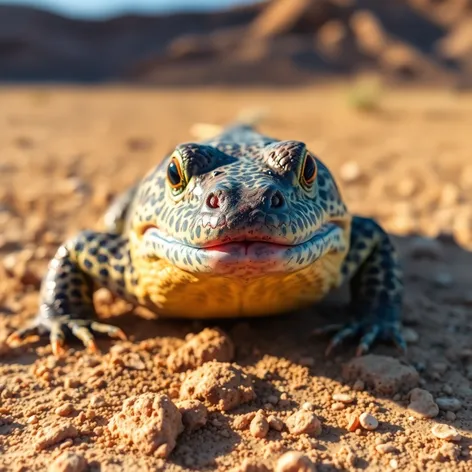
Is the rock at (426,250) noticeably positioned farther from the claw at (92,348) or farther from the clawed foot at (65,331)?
the claw at (92,348)

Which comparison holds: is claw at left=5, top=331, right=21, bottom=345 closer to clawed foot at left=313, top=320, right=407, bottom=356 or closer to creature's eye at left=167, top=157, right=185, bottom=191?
creature's eye at left=167, top=157, right=185, bottom=191

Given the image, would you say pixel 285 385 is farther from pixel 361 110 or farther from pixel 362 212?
pixel 361 110

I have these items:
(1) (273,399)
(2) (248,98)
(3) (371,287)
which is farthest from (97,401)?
(2) (248,98)

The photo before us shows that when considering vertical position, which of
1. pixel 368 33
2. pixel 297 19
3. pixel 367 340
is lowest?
pixel 367 340

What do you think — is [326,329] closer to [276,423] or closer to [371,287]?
[371,287]

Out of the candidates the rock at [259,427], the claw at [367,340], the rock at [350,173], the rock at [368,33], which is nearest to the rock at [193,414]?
the rock at [259,427]

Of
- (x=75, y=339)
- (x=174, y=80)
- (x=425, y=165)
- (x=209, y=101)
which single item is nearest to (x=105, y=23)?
(x=174, y=80)
